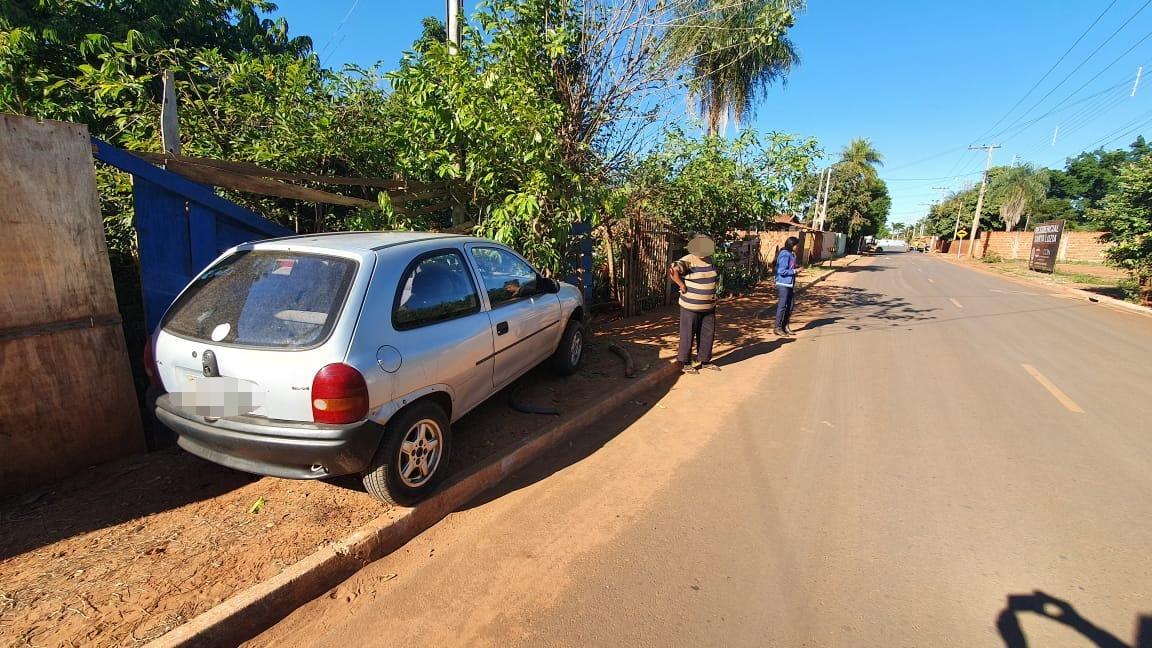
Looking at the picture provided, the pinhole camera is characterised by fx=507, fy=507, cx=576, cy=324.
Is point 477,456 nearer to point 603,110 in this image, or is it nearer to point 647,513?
point 647,513

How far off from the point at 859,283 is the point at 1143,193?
798cm

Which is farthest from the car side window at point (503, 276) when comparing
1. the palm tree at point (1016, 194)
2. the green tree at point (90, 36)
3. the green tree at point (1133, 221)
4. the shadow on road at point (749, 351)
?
the palm tree at point (1016, 194)

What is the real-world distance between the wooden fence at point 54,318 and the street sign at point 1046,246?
32.8 meters

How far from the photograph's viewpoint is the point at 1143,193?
1237 cm

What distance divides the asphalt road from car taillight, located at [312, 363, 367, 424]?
86cm

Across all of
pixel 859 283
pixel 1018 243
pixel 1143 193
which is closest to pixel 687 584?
pixel 1143 193

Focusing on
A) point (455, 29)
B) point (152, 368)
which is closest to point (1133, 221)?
point (455, 29)

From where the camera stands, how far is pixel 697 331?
6.35 m

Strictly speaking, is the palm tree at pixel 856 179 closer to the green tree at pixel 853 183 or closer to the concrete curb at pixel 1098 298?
the green tree at pixel 853 183

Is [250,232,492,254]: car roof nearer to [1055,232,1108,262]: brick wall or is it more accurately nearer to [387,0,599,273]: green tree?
[387,0,599,273]: green tree

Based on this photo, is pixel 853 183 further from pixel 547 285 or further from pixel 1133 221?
pixel 547 285

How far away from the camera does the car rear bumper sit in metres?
2.58

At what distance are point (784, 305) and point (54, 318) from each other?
28.7 feet

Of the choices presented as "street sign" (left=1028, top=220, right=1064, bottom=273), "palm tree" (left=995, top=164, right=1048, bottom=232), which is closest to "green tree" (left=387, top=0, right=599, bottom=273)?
"street sign" (left=1028, top=220, right=1064, bottom=273)
